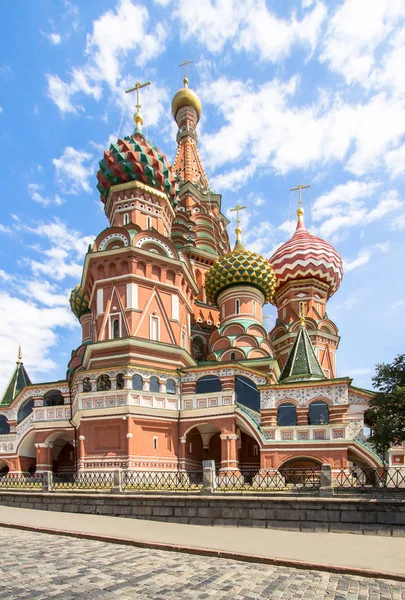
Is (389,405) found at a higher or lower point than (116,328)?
lower

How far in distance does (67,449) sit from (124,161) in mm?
15891

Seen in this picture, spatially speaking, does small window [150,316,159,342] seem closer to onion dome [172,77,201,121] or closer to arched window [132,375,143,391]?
arched window [132,375,143,391]

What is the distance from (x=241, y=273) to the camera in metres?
29.3

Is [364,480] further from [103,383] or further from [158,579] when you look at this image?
[158,579]

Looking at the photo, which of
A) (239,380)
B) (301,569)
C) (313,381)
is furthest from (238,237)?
(301,569)

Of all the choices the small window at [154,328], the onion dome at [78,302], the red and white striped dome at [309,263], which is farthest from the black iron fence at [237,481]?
the red and white striped dome at [309,263]

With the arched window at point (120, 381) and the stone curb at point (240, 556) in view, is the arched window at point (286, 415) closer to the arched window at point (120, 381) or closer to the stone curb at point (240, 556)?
the arched window at point (120, 381)

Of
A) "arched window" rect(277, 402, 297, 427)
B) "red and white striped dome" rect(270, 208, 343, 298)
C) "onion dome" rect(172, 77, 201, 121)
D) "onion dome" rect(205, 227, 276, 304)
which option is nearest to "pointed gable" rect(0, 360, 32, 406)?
"onion dome" rect(205, 227, 276, 304)

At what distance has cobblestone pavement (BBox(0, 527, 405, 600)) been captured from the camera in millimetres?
5859

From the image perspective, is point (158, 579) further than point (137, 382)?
No

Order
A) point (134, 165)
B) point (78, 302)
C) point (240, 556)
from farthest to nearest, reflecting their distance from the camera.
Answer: point (78, 302) < point (134, 165) < point (240, 556)

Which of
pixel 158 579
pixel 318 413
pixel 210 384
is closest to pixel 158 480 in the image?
pixel 210 384

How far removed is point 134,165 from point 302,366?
1423 centimetres

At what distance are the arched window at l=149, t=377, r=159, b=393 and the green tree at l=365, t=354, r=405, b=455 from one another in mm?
9611
